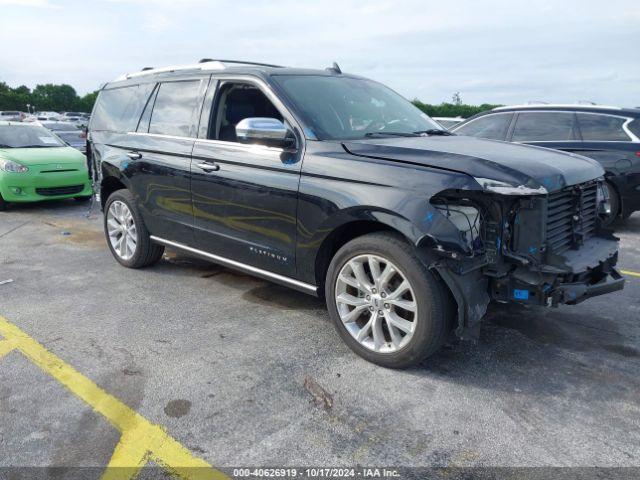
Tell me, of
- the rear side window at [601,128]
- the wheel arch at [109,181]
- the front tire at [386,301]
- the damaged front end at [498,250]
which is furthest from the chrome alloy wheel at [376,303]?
the rear side window at [601,128]

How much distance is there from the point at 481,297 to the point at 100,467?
2.17 m

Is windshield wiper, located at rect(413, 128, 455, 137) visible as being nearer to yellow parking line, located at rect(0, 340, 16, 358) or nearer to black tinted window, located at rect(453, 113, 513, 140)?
yellow parking line, located at rect(0, 340, 16, 358)

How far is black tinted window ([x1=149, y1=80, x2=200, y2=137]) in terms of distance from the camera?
4586 millimetres

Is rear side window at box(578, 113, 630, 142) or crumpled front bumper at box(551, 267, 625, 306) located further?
rear side window at box(578, 113, 630, 142)

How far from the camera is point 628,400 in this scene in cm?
301

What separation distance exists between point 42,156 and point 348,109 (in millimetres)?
7353

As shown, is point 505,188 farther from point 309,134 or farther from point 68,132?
point 68,132

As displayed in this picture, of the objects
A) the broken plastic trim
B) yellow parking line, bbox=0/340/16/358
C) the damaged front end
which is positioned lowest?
yellow parking line, bbox=0/340/16/358

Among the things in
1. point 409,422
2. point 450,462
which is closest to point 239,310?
point 409,422

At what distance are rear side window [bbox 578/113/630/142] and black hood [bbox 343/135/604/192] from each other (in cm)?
393

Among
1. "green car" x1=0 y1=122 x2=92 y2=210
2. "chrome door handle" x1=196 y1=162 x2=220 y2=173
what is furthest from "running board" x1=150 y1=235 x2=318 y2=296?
"green car" x1=0 y1=122 x2=92 y2=210

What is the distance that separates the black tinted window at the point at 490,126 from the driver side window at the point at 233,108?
4268 mm

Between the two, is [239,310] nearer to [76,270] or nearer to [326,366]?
[326,366]

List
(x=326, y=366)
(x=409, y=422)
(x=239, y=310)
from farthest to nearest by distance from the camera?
(x=239, y=310) → (x=326, y=366) → (x=409, y=422)
